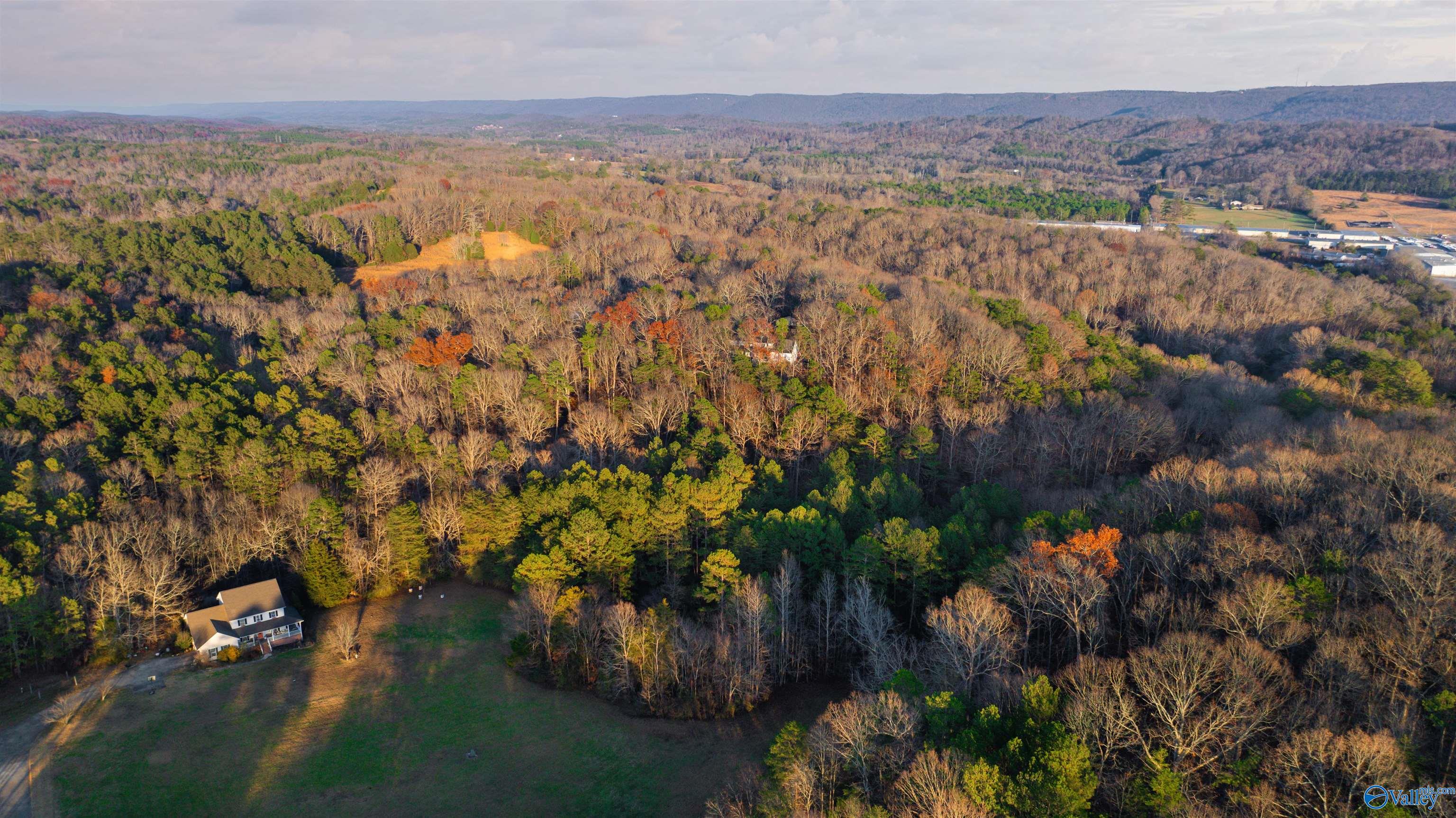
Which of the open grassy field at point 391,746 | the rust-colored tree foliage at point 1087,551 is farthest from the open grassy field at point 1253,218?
the open grassy field at point 391,746

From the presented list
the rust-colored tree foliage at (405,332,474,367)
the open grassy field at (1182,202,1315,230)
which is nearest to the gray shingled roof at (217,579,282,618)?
the rust-colored tree foliage at (405,332,474,367)

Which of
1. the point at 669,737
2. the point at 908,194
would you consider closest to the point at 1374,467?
the point at 669,737

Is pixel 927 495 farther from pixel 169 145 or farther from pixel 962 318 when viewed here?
pixel 169 145

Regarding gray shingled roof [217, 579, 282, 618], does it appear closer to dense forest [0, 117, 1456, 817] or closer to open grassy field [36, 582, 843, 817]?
dense forest [0, 117, 1456, 817]

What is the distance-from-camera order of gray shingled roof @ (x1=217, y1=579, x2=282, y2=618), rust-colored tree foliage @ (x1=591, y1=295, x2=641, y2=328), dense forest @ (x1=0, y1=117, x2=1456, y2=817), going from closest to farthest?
dense forest @ (x1=0, y1=117, x2=1456, y2=817)
gray shingled roof @ (x1=217, y1=579, x2=282, y2=618)
rust-colored tree foliage @ (x1=591, y1=295, x2=641, y2=328)

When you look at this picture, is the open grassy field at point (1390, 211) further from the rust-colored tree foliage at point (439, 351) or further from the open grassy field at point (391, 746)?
the open grassy field at point (391, 746)

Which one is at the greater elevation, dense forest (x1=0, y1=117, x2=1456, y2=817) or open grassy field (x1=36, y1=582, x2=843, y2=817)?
dense forest (x1=0, y1=117, x2=1456, y2=817)
